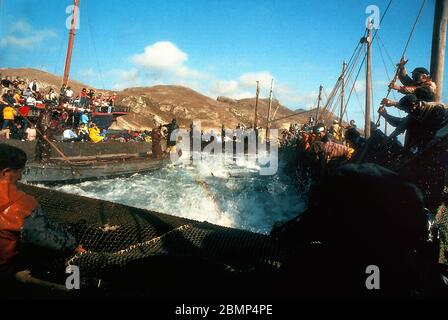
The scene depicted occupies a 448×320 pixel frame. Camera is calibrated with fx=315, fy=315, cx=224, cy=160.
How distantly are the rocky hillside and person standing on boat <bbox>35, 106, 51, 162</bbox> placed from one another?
32.2 m

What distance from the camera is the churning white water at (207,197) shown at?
1238 centimetres

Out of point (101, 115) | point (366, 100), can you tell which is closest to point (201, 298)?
point (366, 100)

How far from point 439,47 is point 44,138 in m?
14.1

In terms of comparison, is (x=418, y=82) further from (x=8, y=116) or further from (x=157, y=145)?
(x=157, y=145)

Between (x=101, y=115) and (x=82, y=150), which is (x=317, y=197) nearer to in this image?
(x=82, y=150)

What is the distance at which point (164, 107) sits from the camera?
2547 inches

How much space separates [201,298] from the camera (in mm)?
2486

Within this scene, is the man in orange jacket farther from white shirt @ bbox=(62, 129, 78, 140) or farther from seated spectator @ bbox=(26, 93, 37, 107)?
seated spectator @ bbox=(26, 93, 37, 107)

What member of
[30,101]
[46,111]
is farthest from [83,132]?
[46,111]

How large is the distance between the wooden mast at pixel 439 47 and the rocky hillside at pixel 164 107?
127 feet

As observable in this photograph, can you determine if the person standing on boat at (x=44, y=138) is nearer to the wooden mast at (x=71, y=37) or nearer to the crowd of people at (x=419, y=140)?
the crowd of people at (x=419, y=140)

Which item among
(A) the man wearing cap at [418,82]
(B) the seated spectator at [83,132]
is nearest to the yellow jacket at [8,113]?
(B) the seated spectator at [83,132]

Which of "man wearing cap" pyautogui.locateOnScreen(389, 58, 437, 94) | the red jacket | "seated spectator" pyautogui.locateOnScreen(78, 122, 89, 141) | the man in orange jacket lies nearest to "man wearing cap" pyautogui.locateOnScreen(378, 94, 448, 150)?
"man wearing cap" pyautogui.locateOnScreen(389, 58, 437, 94)

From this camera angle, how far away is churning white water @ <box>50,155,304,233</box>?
1238 cm
